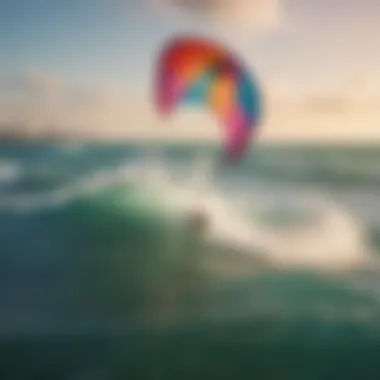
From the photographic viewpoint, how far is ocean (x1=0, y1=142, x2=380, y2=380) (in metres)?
1.18

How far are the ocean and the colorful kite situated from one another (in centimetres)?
6

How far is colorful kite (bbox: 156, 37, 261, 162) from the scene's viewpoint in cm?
120

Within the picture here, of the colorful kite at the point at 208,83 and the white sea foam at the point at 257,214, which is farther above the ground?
the colorful kite at the point at 208,83

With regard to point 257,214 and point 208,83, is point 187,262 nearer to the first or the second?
point 257,214

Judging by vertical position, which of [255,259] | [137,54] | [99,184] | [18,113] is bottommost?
[255,259]

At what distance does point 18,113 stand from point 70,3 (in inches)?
8.3

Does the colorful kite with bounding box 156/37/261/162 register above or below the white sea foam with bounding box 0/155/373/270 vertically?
above

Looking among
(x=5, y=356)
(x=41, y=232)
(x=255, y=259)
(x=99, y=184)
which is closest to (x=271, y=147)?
(x=255, y=259)

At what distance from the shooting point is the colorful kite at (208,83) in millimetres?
1203

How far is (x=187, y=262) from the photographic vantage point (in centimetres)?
120

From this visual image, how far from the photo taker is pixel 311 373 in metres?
1.21

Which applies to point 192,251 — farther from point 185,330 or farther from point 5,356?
point 5,356

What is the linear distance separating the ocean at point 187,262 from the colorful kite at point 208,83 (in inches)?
2.4

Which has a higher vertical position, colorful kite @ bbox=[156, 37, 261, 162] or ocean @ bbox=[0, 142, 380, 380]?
colorful kite @ bbox=[156, 37, 261, 162]
